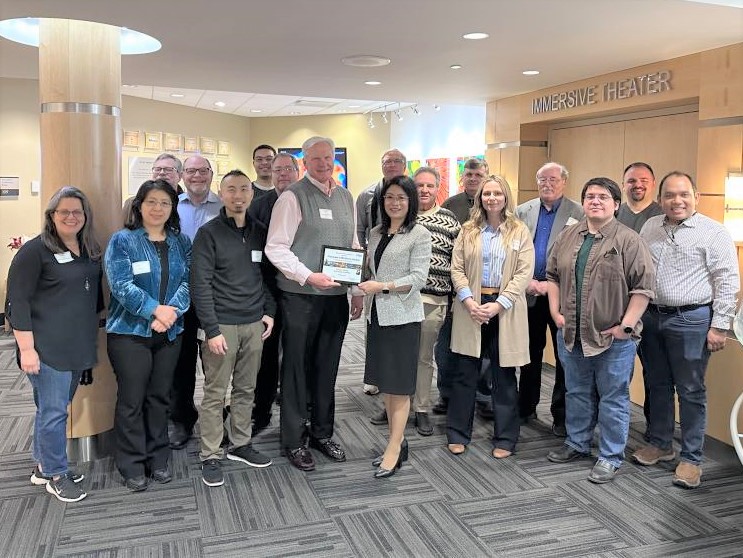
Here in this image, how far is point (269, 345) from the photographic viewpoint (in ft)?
13.4

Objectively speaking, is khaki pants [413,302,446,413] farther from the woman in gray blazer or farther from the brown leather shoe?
the brown leather shoe

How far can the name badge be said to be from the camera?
3234mm

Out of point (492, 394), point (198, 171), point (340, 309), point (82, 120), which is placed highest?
point (82, 120)

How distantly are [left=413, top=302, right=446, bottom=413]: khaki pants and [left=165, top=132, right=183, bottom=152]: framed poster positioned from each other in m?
7.82

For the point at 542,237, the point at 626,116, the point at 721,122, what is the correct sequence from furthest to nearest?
the point at 626,116 → the point at 542,237 → the point at 721,122

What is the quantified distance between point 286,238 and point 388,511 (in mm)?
1460

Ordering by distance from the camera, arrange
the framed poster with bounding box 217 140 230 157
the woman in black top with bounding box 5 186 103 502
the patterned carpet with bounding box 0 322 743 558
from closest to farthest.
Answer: the patterned carpet with bounding box 0 322 743 558 → the woman in black top with bounding box 5 186 103 502 → the framed poster with bounding box 217 140 230 157

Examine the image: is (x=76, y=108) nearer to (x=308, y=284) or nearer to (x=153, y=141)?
(x=308, y=284)

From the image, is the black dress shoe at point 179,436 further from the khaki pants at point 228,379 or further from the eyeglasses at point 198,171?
the eyeglasses at point 198,171

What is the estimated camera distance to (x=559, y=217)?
4297 mm

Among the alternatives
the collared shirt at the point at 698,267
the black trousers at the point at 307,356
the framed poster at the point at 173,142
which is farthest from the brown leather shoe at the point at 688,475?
the framed poster at the point at 173,142

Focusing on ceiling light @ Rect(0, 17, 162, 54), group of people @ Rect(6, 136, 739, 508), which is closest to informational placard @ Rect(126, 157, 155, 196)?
ceiling light @ Rect(0, 17, 162, 54)

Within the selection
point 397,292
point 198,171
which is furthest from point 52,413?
point 397,292

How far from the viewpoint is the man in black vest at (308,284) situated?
3.48 m
